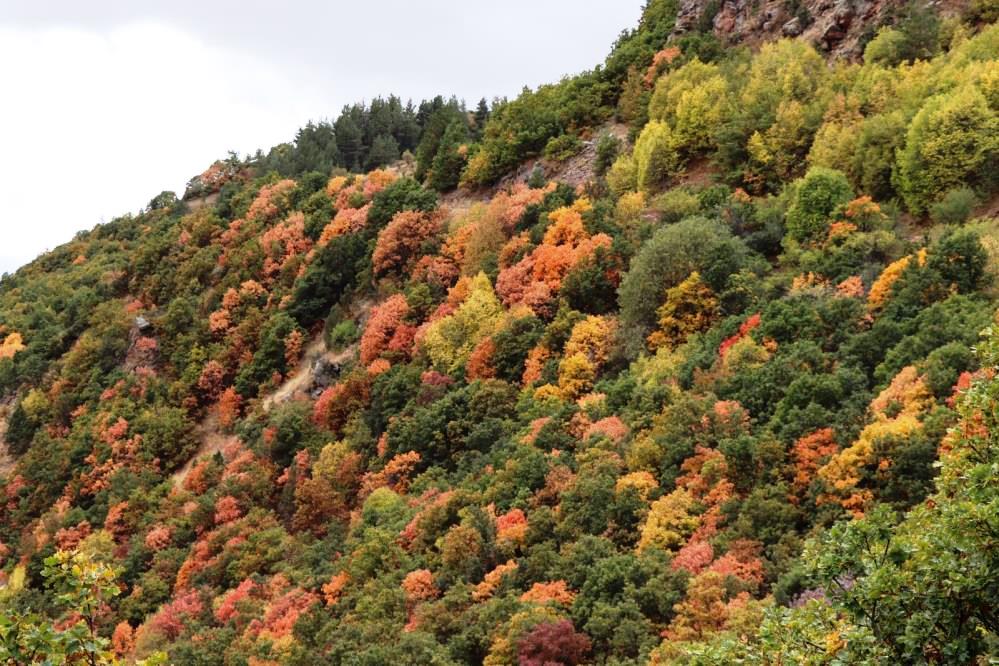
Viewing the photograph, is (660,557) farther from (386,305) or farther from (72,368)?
(72,368)

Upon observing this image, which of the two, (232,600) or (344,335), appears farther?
(344,335)

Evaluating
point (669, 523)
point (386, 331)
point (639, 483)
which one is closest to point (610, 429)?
point (639, 483)

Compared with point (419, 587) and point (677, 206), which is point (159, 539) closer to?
point (419, 587)

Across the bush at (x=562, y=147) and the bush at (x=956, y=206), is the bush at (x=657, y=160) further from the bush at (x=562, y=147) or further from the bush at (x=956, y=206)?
the bush at (x=956, y=206)

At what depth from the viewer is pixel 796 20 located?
5450cm

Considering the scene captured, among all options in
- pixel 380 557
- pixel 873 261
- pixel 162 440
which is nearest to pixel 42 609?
pixel 162 440

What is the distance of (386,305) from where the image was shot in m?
50.8

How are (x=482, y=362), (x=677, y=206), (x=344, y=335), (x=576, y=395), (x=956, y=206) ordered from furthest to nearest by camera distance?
(x=344, y=335), (x=677, y=206), (x=482, y=362), (x=576, y=395), (x=956, y=206)

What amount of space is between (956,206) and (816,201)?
16.4 feet

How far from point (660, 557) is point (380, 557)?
443 inches

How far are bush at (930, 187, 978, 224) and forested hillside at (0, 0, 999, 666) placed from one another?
10 cm

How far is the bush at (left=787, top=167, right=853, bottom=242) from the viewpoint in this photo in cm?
3738

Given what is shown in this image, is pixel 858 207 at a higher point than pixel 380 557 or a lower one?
higher

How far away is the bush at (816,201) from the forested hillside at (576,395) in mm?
138
